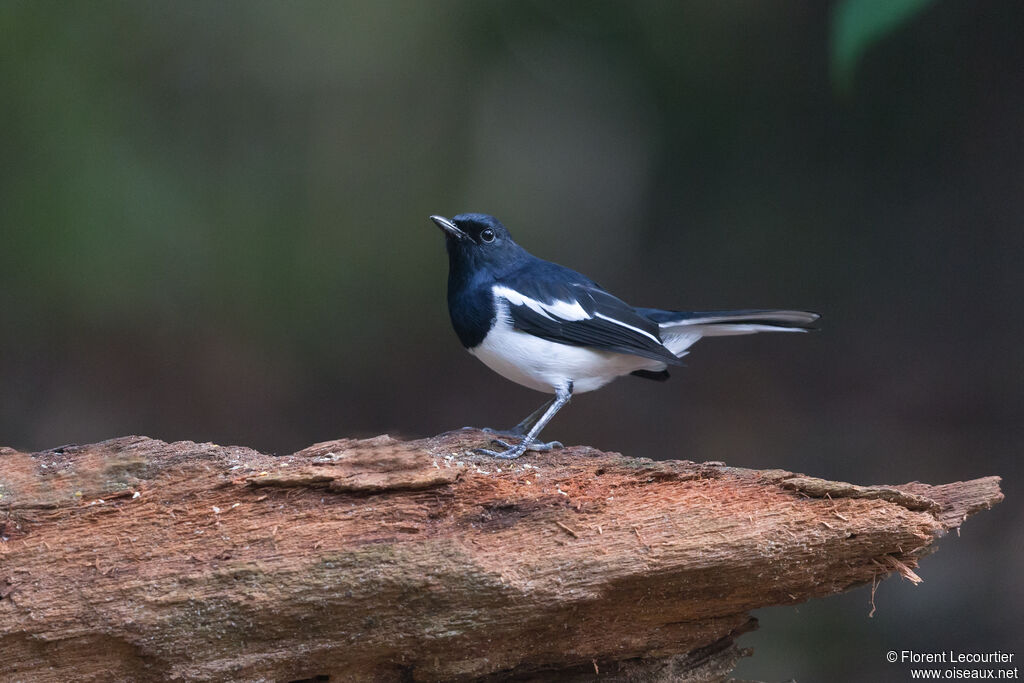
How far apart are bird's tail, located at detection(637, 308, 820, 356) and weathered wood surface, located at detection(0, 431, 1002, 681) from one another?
944mm

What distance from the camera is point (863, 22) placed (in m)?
3.82

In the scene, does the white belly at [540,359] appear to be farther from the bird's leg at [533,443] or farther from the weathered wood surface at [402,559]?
the weathered wood surface at [402,559]

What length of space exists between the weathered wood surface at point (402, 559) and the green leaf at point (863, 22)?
211 cm

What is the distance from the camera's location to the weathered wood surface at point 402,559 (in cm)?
227

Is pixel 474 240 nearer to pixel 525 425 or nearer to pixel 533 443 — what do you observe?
pixel 525 425

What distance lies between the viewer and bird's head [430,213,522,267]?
11.3ft

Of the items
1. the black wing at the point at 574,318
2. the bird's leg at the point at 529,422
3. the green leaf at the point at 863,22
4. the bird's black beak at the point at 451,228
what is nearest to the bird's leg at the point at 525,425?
the bird's leg at the point at 529,422

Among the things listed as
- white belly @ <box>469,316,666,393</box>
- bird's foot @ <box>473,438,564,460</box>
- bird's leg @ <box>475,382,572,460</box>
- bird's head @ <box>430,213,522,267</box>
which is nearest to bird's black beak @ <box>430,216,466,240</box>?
bird's head @ <box>430,213,522,267</box>

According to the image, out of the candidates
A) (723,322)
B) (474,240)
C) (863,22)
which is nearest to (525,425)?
(474,240)

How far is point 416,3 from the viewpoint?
4.33m

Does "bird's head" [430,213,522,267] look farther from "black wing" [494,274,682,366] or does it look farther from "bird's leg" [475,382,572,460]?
"bird's leg" [475,382,572,460]

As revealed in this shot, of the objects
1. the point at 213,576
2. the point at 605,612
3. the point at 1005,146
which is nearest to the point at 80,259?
the point at 213,576

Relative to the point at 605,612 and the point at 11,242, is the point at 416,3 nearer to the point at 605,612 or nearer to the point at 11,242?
the point at 11,242

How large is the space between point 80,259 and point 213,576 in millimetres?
2739
